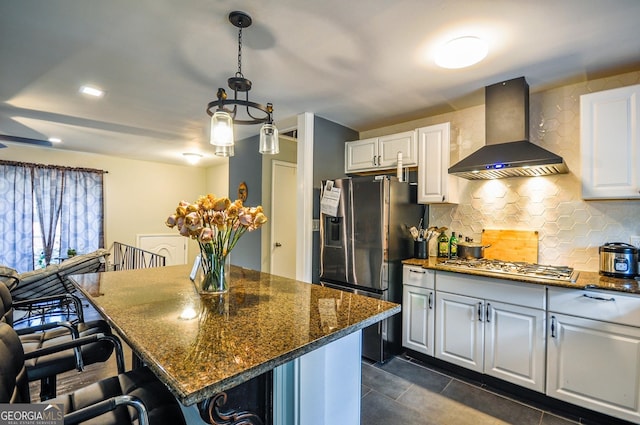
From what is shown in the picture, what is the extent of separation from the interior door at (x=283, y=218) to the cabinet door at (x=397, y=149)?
5.03ft

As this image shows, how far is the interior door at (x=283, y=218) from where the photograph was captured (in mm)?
4043

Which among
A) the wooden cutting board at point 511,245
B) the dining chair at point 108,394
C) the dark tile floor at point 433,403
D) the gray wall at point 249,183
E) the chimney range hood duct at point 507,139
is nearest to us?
the dining chair at point 108,394

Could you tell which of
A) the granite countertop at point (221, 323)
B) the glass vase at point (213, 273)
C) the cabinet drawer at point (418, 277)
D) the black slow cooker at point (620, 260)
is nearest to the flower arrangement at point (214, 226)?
the glass vase at point (213, 273)

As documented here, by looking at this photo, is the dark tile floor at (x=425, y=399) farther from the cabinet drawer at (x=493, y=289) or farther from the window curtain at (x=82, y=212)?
the window curtain at (x=82, y=212)

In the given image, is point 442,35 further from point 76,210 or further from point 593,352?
point 76,210

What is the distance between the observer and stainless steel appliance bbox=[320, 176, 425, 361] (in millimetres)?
2652

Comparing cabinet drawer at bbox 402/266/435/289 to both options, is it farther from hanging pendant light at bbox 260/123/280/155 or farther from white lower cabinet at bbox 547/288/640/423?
hanging pendant light at bbox 260/123/280/155

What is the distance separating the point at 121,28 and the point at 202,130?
2144 millimetres

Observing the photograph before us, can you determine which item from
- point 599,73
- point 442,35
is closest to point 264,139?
point 442,35

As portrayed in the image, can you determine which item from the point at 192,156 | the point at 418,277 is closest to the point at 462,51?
the point at 418,277

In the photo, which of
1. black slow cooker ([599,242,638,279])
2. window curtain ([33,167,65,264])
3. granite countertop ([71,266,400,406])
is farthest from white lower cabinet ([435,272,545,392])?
window curtain ([33,167,65,264])

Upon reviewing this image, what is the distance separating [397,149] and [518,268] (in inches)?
60.6

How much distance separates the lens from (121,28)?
1.75 m

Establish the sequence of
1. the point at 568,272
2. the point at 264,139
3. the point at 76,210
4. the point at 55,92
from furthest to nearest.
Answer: the point at 76,210, the point at 55,92, the point at 568,272, the point at 264,139
